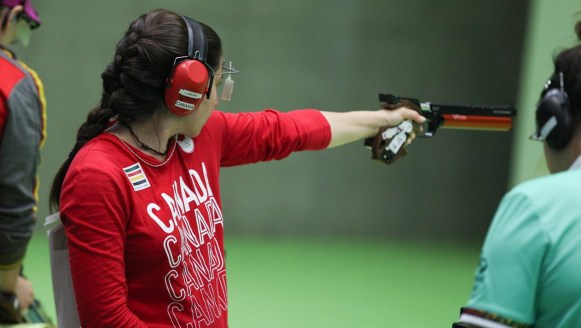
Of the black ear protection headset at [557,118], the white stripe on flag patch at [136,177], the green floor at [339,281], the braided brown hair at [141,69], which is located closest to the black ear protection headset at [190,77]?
the braided brown hair at [141,69]

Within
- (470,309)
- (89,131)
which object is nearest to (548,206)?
(470,309)

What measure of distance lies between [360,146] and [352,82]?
510mm

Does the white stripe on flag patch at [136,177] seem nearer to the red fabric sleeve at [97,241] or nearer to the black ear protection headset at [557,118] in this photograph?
the red fabric sleeve at [97,241]

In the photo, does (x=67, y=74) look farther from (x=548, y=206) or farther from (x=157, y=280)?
(x=548, y=206)

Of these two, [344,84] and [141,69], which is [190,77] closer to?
[141,69]

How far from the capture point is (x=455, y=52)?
20.6 ft

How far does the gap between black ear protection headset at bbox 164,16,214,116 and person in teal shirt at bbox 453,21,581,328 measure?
82 centimetres

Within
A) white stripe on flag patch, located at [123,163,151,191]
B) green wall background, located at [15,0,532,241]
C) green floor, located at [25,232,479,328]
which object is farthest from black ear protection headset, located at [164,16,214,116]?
green wall background, located at [15,0,532,241]

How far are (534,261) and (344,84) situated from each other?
4.91 meters

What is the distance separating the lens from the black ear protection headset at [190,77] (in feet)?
5.92

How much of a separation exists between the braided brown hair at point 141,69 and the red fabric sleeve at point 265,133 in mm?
287

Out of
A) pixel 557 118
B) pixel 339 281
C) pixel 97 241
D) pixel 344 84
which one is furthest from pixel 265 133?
pixel 344 84

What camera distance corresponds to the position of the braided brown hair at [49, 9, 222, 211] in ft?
5.97

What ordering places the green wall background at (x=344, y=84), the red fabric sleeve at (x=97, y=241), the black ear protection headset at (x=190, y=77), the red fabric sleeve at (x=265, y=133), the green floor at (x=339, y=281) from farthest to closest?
1. the green wall background at (x=344, y=84)
2. the green floor at (x=339, y=281)
3. the red fabric sleeve at (x=265, y=133)
4. the black ear protection headset at (x=190, y=77)
5. the red fabric sleeve at (x=97, y=241)
